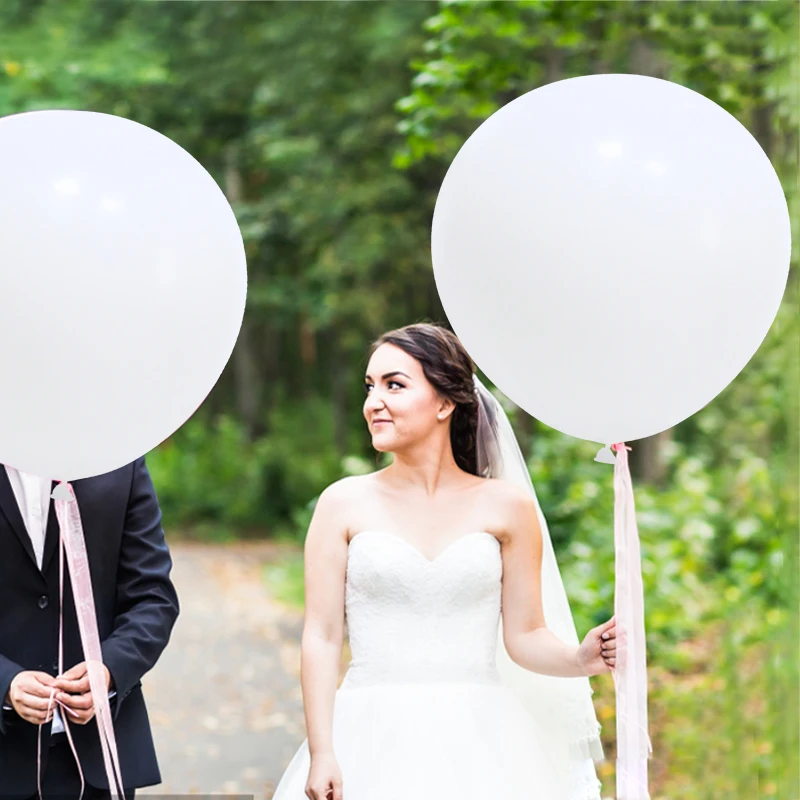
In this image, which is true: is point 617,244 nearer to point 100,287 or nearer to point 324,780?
point 100,287

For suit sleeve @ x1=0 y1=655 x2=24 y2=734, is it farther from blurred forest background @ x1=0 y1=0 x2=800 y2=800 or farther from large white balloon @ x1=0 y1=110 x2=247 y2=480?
blurred forest background @ x1=0 y1=0 x2=800 y2=800

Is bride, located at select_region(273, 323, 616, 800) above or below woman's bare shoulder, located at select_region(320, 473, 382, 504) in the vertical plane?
below

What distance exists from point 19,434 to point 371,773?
1183mm

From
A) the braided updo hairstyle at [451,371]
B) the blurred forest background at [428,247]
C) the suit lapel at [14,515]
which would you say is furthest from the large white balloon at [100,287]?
the blurred forest background at [428,247]

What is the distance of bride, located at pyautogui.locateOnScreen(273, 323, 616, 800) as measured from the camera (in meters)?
2.86

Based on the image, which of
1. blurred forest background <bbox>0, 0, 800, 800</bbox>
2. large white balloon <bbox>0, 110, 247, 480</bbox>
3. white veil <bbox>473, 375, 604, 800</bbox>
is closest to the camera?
large white balloon <bbox>0, 110, 247, 480</bbox>

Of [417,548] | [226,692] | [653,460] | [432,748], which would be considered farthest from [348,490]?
[653,460]

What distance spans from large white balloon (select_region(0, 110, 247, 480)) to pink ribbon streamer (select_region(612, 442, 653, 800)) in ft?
3.20

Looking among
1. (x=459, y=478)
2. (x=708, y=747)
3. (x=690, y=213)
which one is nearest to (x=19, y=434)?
(x=459, y=478)

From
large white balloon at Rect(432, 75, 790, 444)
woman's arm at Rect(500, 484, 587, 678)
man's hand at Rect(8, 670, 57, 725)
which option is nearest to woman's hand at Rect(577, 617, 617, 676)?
woman's arm at Rect(500, 484, 587, 678)

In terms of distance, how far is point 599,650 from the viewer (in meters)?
2.69

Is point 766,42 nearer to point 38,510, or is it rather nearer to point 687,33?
point 687,33

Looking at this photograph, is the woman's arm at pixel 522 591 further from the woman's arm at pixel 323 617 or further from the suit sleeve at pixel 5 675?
the suit sleeve at pixel 5 675

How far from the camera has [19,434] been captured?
243 centimetres
